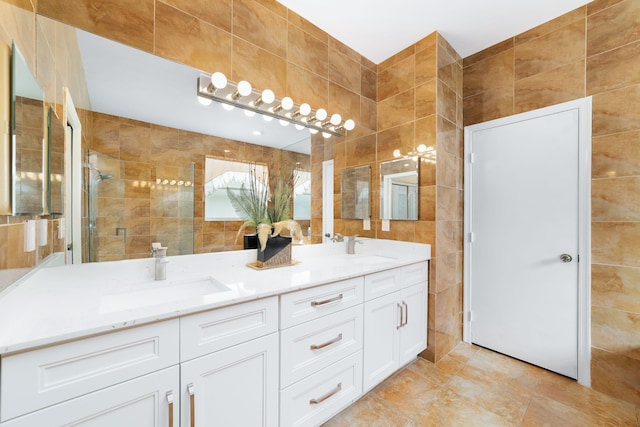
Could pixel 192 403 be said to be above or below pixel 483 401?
above

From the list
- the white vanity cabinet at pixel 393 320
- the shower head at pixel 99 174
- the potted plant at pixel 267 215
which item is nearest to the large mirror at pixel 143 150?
the shower head at pixel 99 174

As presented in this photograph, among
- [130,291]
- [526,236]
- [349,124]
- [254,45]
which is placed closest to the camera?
[130,291]

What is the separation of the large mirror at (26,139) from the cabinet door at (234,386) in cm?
76

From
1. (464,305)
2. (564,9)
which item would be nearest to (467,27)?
(564,9)

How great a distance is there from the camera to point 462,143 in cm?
240

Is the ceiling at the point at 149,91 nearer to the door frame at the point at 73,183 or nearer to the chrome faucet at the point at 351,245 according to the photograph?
the door frame at the point at 73,183

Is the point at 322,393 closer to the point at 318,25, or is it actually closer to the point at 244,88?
the point at 244,88

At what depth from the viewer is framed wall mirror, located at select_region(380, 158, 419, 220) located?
2.19 meters

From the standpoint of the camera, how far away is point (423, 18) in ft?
6.39

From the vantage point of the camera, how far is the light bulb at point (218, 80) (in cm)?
149

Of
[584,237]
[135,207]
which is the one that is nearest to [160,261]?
[135,207]

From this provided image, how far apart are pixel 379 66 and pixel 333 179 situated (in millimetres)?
1209

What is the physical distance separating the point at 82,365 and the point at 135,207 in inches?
29.4

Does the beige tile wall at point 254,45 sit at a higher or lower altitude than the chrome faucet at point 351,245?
higher
